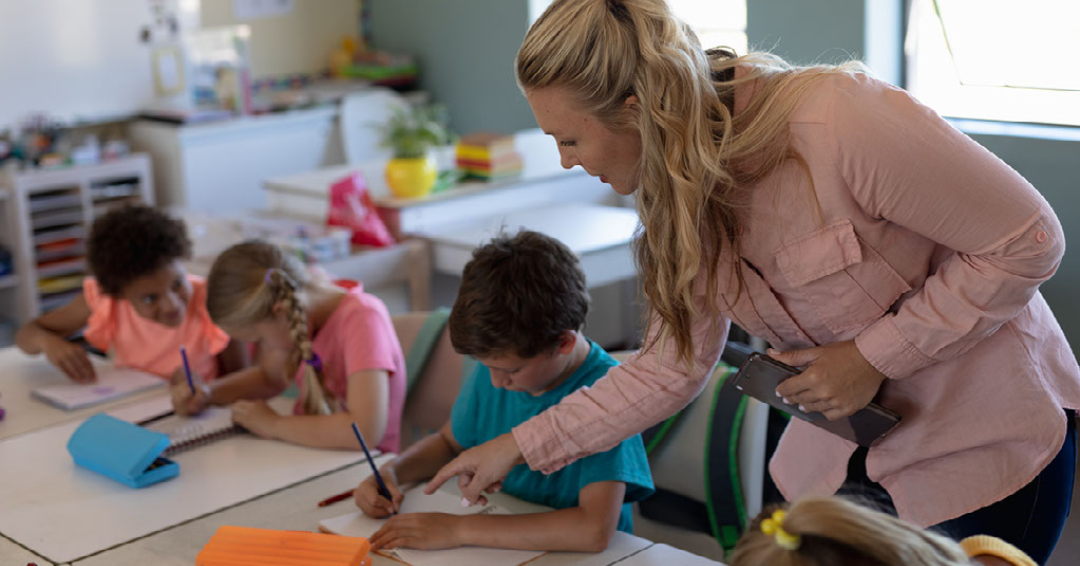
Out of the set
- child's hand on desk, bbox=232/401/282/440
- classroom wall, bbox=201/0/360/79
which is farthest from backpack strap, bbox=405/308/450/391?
classroom wall, bbox=201/0/360/79

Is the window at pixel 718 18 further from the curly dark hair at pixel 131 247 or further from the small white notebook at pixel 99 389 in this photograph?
the small white notebook at pixel 99 389

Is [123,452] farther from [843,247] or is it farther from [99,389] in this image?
[843,247]

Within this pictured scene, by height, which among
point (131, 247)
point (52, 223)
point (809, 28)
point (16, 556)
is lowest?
point (52, 223)

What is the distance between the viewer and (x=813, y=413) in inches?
49.8

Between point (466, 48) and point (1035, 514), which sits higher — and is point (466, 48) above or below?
above

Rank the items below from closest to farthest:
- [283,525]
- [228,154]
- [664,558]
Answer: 1. [664,558]
2. [283,525]
3. [228,154]

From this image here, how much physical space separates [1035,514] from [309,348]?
1183 mm

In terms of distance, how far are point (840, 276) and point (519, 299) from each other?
0.48m

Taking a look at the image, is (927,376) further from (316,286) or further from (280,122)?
(280,122)

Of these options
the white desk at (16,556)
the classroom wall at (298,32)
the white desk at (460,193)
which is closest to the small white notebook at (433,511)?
the white desk at (16,556)

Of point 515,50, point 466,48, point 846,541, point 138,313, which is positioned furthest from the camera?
point 466,48

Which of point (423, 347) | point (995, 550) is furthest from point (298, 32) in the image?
point (995, 550)

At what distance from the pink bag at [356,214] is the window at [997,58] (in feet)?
5.97

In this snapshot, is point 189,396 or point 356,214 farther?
point 356,214
